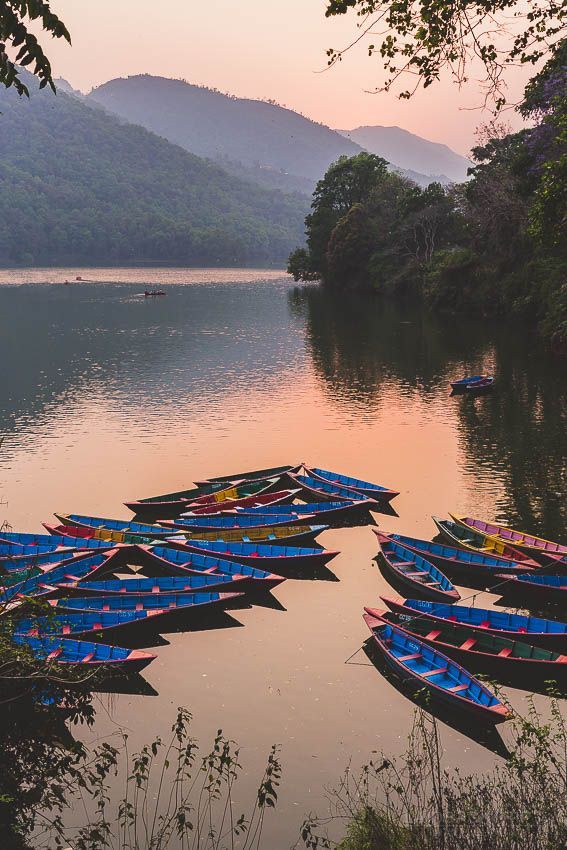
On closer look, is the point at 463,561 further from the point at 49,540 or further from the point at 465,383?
the point at 465,383

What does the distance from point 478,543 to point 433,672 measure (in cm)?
840

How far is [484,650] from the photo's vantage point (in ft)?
63.5

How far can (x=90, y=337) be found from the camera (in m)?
79.8

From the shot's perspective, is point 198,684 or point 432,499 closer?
point 198,684

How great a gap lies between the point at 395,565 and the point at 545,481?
11733mm

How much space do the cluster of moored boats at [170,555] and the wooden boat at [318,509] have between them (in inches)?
1.6

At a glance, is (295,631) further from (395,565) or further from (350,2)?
(350,2)

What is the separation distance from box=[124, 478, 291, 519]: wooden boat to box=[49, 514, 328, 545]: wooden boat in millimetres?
2828

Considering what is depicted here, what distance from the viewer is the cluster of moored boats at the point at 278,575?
60.8 feet

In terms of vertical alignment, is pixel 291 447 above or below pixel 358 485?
below

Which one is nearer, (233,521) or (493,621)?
(493,621)

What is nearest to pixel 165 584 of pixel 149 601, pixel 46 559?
pixel 149 601

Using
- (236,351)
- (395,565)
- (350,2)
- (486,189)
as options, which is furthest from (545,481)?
(486,189)

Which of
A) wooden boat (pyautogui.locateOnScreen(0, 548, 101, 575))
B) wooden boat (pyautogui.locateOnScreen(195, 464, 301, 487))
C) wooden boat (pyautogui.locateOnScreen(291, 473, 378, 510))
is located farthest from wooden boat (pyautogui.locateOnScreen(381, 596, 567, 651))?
wooden boat (pyautogui.locateOnScreen(195, 464, 301, 487))
